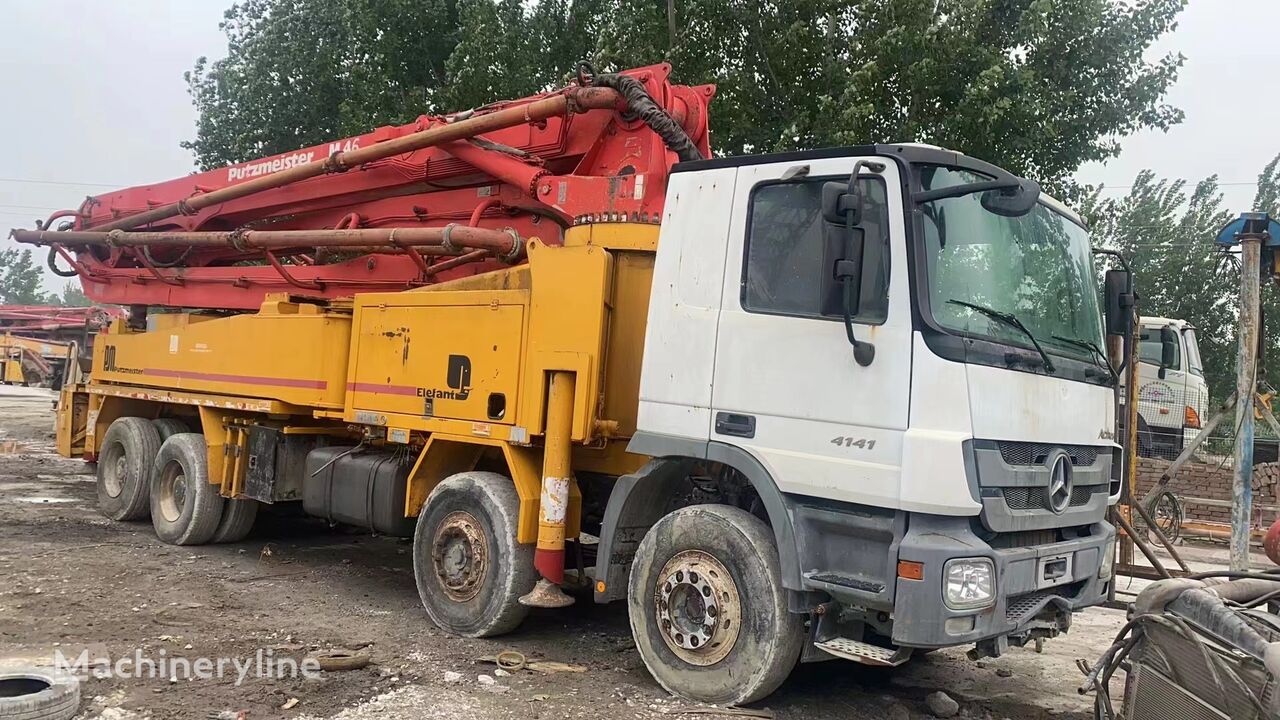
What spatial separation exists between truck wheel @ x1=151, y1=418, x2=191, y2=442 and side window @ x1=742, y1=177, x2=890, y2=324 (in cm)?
671

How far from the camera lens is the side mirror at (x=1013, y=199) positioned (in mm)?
3934

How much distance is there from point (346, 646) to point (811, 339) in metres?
3.31

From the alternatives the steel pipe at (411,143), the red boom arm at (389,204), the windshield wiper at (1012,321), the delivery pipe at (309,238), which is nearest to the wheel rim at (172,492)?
the red boom arm at (389,204)

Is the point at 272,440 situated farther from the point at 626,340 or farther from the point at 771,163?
the point at 771,163

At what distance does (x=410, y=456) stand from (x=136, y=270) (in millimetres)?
5386

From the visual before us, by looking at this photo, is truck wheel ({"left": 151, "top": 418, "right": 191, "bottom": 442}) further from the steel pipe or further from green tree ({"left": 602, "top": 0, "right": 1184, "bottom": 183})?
green tree ({"left": 602, "top": 0, "right": 1184, "bottom": 183})

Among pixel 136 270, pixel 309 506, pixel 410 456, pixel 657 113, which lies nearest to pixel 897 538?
pixel 657 113

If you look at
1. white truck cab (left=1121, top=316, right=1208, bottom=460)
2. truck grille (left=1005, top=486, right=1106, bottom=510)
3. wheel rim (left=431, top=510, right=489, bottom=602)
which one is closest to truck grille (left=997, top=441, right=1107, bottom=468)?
truck grille (left=1005, top=486, right=1106, bottom=510)

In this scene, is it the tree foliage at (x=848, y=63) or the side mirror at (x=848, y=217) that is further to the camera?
the tree foliage at (x=848, y=63)

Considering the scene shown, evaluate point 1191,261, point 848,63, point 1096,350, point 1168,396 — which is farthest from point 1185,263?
point 1096,350

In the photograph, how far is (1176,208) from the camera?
2917 cm

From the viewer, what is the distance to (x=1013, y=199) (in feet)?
13.2

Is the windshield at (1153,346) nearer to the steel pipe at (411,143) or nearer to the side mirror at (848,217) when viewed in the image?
the steel pipe at (411,143)

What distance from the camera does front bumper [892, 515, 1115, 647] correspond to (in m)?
3.81
